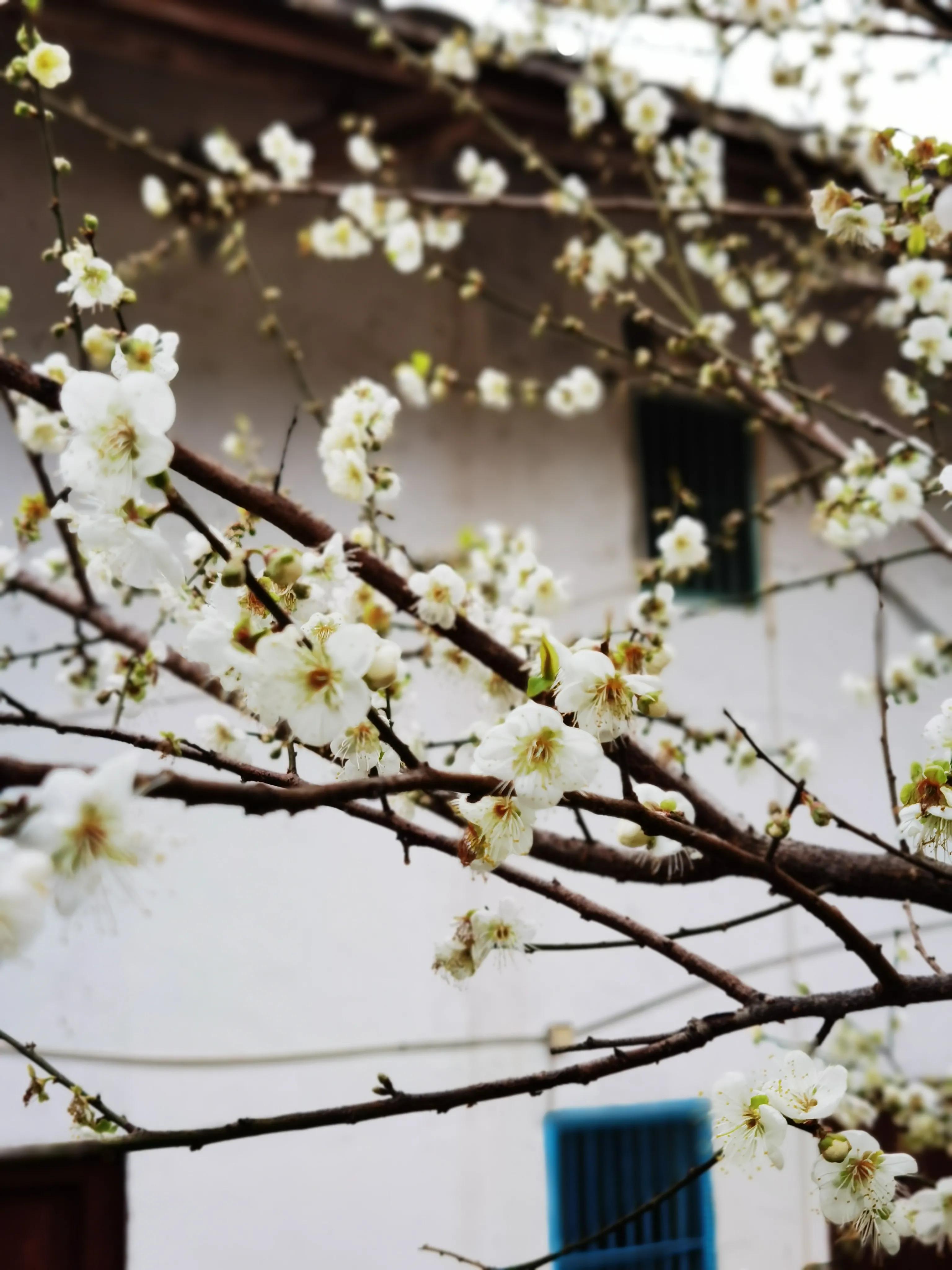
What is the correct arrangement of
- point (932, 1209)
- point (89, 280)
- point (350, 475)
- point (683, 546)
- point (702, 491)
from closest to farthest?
point (89, 280)
point (350, 475)
point (932, 1209)
point (683, 546)
point (702, 491)

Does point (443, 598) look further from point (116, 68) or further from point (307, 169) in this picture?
point (116, 68)

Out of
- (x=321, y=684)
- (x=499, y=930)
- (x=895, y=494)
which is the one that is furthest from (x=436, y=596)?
(x=895, y=494)

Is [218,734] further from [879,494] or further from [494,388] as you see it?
[494,388]

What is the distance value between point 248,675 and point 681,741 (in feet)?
4.20

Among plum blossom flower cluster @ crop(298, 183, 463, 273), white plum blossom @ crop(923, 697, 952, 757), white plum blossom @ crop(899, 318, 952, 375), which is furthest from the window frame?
white plum blossom @ crop(923, 697, 952, 757)

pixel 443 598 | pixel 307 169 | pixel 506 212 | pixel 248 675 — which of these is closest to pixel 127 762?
pixel 248 675

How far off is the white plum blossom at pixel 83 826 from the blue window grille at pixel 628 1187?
2.68 m

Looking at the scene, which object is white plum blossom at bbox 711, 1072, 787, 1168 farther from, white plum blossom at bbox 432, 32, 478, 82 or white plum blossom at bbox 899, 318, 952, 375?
white plum blossom at bbox 432, 32, 478, 82

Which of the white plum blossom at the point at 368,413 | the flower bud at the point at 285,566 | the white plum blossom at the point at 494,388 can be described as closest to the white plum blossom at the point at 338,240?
the white plum blossom at the point at 494,388

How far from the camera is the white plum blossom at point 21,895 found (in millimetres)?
688

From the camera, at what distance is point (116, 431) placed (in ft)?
3.27

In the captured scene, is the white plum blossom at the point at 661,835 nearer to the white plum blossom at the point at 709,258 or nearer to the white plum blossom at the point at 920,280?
the white plum blossom at the point at 920,280

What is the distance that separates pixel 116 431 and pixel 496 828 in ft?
1.69

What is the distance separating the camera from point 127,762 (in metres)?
0.77
